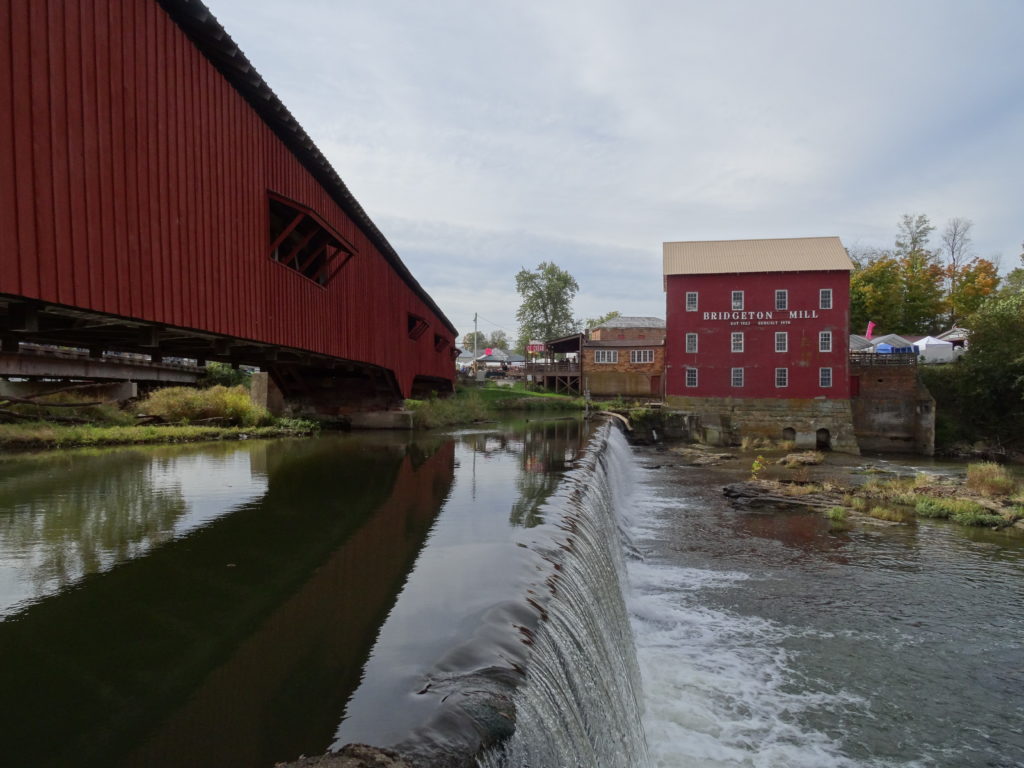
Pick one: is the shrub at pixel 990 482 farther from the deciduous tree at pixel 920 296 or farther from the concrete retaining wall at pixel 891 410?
the deciduous tree at pixel 920 296

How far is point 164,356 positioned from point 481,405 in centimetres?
2360

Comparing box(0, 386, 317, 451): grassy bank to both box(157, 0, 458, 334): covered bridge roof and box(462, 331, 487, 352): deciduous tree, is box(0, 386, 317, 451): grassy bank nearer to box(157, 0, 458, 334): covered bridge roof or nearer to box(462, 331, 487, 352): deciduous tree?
box(157, 0, 458, 334): covered bridge roof

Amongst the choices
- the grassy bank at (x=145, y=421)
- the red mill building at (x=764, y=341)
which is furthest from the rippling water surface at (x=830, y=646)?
the red mill building at (x=764, y=341)

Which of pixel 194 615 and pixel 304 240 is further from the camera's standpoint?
pixel 304 240

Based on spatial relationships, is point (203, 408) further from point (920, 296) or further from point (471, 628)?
point (920, 296)

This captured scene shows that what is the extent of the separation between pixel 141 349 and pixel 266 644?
35.1 ft

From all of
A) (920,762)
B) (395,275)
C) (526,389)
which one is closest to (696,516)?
(920,762)

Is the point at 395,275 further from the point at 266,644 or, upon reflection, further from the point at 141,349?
the point at 266,644

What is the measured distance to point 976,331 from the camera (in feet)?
100

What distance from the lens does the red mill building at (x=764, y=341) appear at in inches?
1223

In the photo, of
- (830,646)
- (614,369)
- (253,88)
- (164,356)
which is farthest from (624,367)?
(830,646)

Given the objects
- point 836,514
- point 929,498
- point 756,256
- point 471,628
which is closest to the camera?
point 471,628

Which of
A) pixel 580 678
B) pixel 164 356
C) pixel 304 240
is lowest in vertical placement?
pixel 580 678

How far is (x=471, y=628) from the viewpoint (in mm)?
4375
